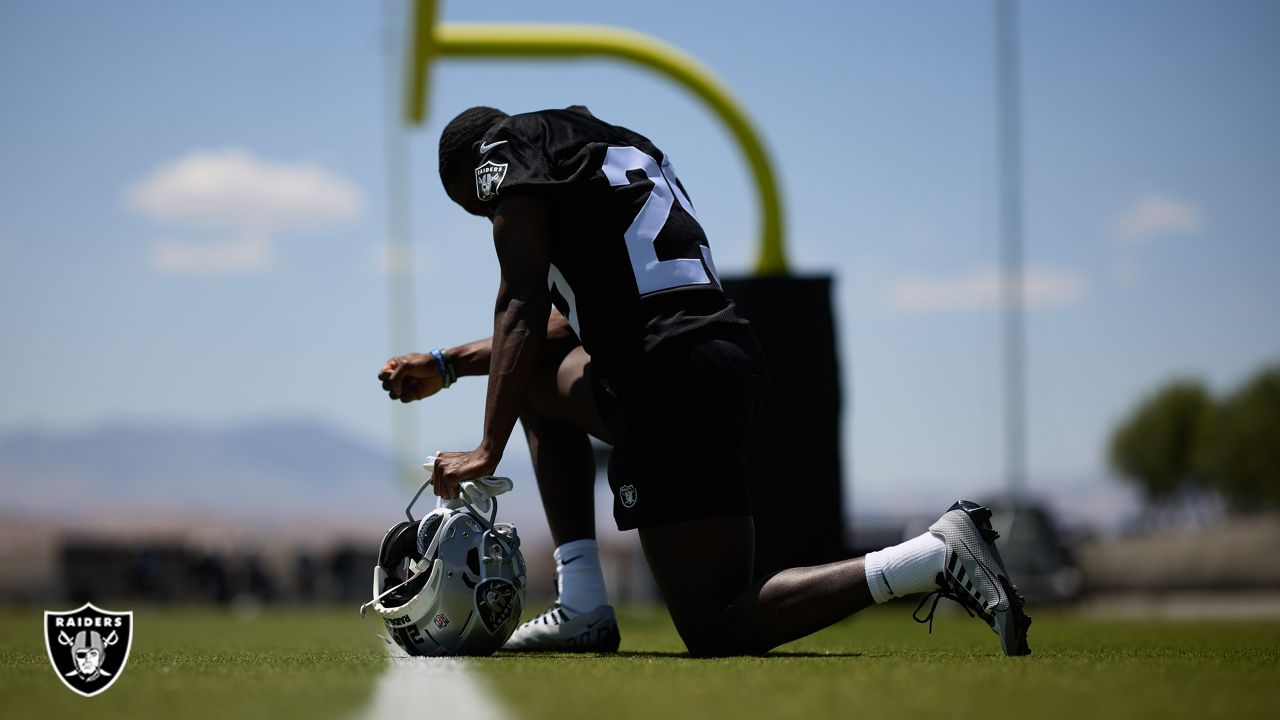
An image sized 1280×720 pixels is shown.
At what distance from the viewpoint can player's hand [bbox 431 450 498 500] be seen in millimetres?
3484

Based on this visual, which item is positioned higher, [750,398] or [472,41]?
[472,41]

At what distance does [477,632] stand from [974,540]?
1233mm

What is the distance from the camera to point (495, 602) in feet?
11.8

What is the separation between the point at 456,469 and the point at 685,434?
0.57m

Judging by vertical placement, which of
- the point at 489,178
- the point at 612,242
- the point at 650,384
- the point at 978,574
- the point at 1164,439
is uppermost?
the point at 489,178

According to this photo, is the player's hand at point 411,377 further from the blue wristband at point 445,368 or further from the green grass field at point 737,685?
the green grass field at point 737,685

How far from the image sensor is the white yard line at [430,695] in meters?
2.34

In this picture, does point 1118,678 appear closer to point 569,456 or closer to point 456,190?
point 569,456

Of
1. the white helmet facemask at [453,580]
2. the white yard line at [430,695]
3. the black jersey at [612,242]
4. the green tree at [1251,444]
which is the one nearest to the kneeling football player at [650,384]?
the black jersey at [612,242]

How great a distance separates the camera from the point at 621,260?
354 cm

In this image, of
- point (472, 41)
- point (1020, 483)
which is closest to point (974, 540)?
point (472, 41)

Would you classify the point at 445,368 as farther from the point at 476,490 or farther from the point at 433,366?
the point at 476,490

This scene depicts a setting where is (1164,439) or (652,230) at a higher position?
(652,230)

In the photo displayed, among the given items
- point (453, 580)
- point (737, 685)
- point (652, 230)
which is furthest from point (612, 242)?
point (737, 685)
